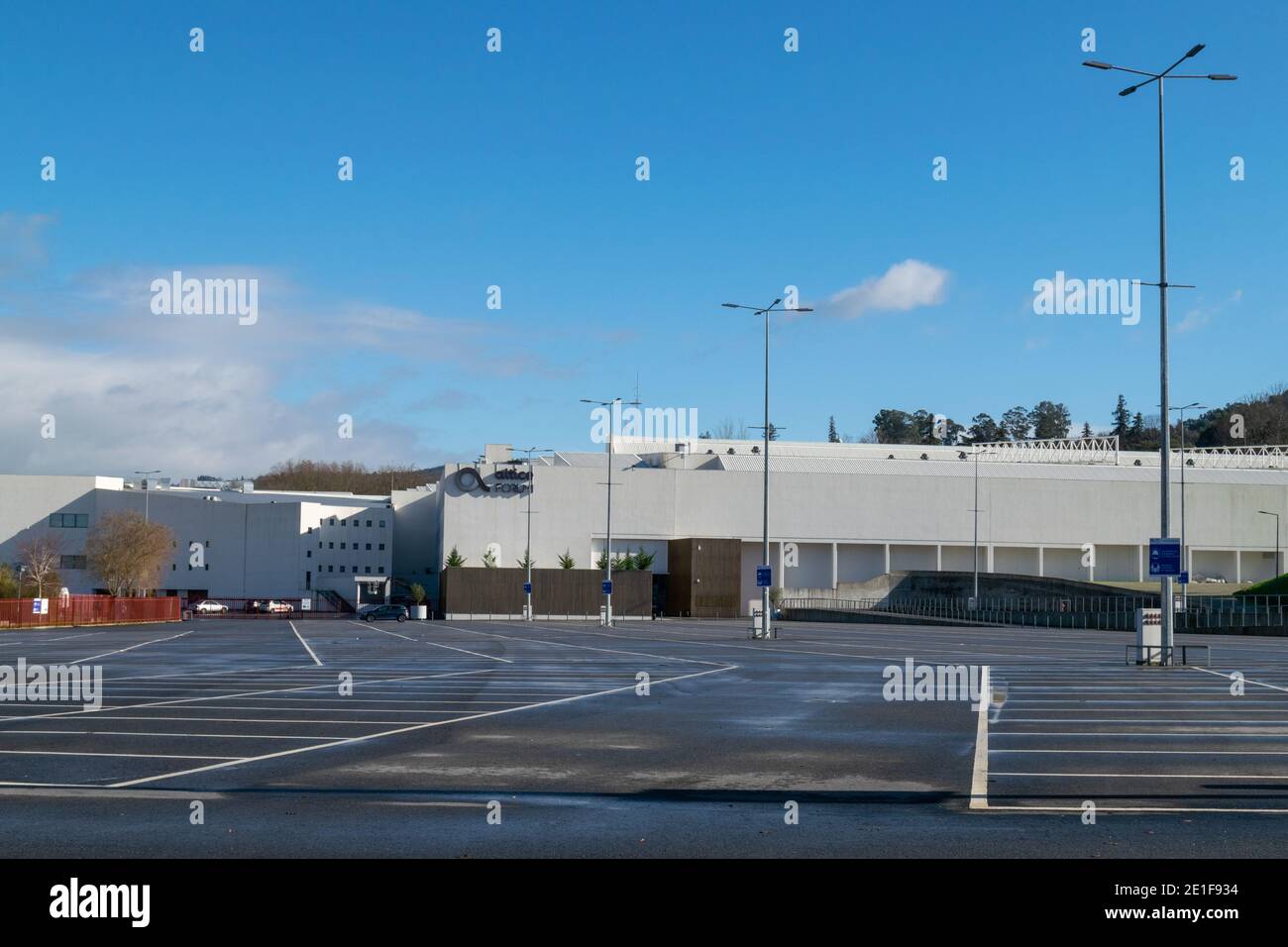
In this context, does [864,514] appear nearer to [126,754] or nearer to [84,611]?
[84,611]

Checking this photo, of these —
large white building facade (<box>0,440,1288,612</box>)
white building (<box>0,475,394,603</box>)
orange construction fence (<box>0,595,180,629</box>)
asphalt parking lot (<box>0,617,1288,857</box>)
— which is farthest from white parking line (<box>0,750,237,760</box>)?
white building (<box>0,475,394,603</box>)

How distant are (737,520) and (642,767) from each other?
299ft

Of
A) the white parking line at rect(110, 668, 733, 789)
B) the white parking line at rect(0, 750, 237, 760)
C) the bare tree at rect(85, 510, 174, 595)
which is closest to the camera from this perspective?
the white parking line at rect(110, 668, 733, 789)

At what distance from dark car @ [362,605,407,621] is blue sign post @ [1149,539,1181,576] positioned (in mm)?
65158

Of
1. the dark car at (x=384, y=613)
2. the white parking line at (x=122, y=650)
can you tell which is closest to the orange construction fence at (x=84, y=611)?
the dark car at (x=384, y=613)

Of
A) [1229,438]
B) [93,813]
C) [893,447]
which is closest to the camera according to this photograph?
[93,813]

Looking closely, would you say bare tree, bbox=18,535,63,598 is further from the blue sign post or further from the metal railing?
the blue sign post

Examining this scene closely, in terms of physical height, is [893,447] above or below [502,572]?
above

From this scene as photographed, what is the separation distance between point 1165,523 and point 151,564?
8128 cm

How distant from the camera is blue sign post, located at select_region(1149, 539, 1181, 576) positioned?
28.1 m

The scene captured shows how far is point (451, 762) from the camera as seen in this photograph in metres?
13.4
